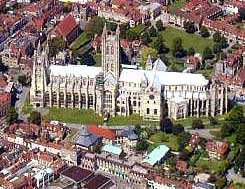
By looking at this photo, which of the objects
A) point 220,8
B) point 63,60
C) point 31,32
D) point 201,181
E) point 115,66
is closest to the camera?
point 201,181

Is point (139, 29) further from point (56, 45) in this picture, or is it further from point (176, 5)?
point (56, 45)

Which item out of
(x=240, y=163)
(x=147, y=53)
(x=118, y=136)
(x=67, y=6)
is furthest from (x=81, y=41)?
(x=240, y=163)

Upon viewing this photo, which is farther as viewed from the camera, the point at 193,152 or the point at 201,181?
the point at 193,152

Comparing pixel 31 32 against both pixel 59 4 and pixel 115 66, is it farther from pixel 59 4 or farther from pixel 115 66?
pixel 115 66

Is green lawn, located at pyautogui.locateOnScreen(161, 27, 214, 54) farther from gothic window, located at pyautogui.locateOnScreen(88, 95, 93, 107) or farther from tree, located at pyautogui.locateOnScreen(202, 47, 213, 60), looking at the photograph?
gothic window, located at pyautogui.locateOnScreen(88, 95, 93, 107)

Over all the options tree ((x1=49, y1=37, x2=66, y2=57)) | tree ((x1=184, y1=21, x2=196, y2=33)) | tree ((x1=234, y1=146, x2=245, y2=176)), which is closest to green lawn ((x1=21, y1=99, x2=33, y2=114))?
tree ((x1=49, y1=37, x2=66, y2=57))

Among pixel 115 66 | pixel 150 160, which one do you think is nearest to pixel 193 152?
pixel 150 160

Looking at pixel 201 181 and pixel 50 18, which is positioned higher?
pixel 50 18
